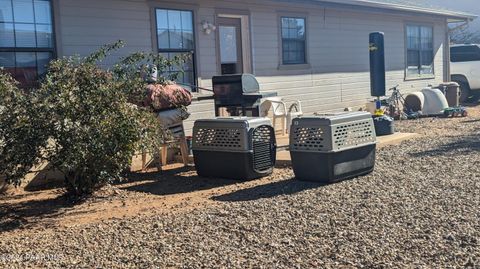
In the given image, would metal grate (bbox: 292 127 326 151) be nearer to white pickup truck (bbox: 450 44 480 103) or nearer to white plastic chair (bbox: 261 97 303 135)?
white plastic chair (bbox: 261 97 303 135)

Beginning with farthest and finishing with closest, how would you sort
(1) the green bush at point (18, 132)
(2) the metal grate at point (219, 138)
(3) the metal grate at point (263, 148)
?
(3) the metal grate at point (263, 148)
(2) the metal grate at point (219, 138)
(1) the green bush at point (18, 132)

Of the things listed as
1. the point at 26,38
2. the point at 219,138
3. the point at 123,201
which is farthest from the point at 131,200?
the point at 26,38

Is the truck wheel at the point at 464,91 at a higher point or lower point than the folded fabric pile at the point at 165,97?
lower

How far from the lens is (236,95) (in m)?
9.63

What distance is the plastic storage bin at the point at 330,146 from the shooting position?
672 cm

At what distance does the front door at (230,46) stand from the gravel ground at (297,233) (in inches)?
187

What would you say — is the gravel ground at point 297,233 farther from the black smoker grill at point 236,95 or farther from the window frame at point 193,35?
the window frame at point 193,35

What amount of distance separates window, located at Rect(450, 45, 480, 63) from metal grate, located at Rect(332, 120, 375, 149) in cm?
1401

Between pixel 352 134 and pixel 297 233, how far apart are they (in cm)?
236

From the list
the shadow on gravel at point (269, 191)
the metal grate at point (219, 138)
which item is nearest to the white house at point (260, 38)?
the metal grate at point (219, 138)

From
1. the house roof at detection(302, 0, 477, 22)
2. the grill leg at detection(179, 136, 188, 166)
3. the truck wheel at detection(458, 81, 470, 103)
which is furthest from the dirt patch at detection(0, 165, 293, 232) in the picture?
the truck wheel at detection(458, 81, 470, 103)

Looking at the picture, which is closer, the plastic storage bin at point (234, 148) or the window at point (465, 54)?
the plastic storage bin at point (234, 148)

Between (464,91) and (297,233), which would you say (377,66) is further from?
(297,233)

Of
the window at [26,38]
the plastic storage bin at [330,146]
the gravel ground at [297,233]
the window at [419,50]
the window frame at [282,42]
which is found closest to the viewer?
the gravel ground at [297,233]
